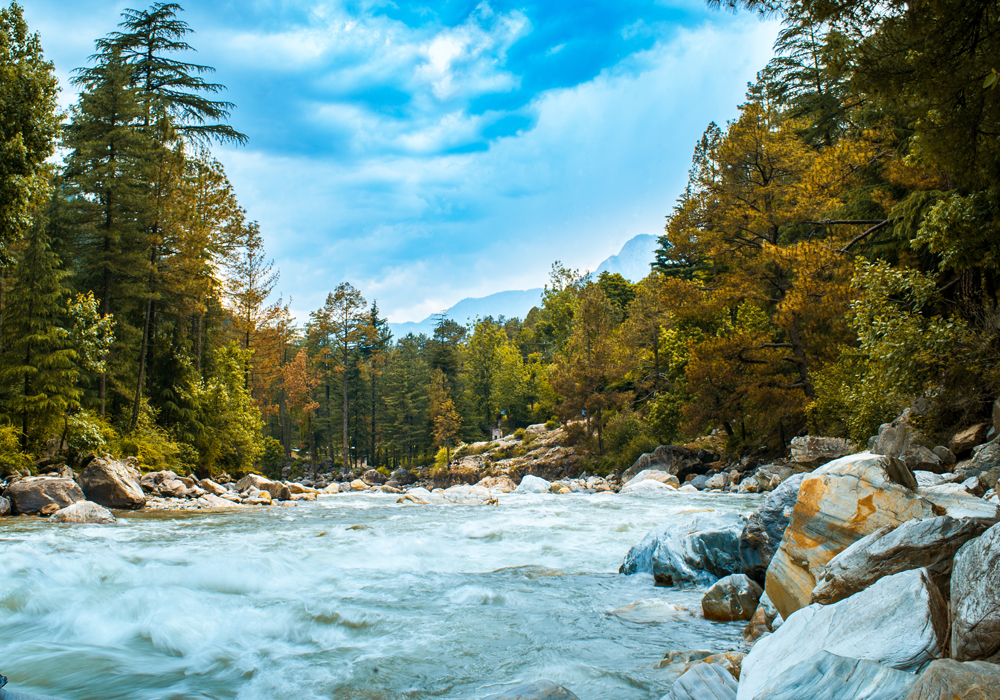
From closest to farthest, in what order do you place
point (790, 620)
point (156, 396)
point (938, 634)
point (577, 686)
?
point (938, 634)
point (790, 620)
point (577, 686)
point (156, 396)

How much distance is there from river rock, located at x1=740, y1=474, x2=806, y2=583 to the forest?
4012 mm

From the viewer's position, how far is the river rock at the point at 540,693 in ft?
9.70

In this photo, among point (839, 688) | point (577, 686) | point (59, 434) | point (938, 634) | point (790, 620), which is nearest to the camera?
point (839, 688)

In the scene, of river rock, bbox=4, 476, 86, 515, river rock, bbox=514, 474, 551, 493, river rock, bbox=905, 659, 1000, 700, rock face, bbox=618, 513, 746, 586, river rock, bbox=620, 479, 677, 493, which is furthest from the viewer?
→ river rock, bbox=514, 474, 551, 493

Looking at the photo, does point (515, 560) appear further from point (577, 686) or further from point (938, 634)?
point (938, 634)

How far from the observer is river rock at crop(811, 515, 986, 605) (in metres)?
3.04

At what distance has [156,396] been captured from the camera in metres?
23.0

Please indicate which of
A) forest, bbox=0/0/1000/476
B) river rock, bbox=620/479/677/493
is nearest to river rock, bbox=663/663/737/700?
forest, bbox=0/0/1000/476

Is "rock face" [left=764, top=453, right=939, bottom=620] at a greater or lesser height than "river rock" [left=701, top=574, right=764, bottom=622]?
greater

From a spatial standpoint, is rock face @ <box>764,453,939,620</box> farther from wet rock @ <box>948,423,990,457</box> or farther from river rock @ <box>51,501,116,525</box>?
river rock @ <box>51,501,116,525</box>

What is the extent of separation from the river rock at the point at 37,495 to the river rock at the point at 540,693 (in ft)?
42.4

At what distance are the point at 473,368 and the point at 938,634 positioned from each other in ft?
167

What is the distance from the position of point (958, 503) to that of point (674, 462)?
839 inches

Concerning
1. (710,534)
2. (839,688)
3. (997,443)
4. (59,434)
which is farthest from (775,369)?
(59,434)
